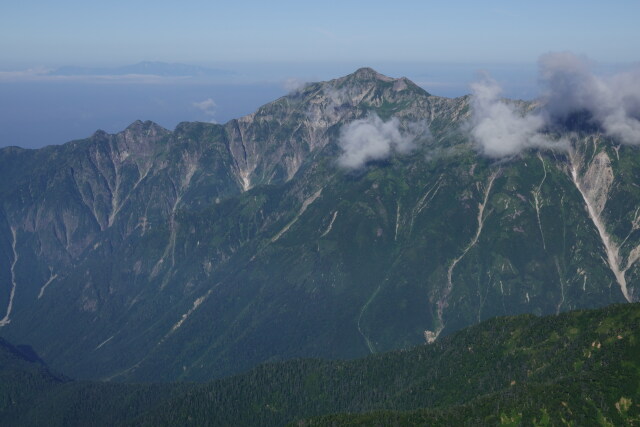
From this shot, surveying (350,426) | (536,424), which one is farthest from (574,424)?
(350,426)

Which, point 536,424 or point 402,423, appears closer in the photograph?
point 536,424

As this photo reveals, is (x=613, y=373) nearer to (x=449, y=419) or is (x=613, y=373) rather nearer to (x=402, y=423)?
(x=449, y=419)

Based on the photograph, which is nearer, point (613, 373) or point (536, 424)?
point (536, 424)

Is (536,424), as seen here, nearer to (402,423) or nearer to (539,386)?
(539,386)

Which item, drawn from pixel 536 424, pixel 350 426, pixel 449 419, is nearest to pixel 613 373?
pixel 536 424

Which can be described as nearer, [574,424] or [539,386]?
[574,424]

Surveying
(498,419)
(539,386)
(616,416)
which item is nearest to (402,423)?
(498,419)

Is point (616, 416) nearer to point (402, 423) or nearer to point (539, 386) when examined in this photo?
point (539, 386)
